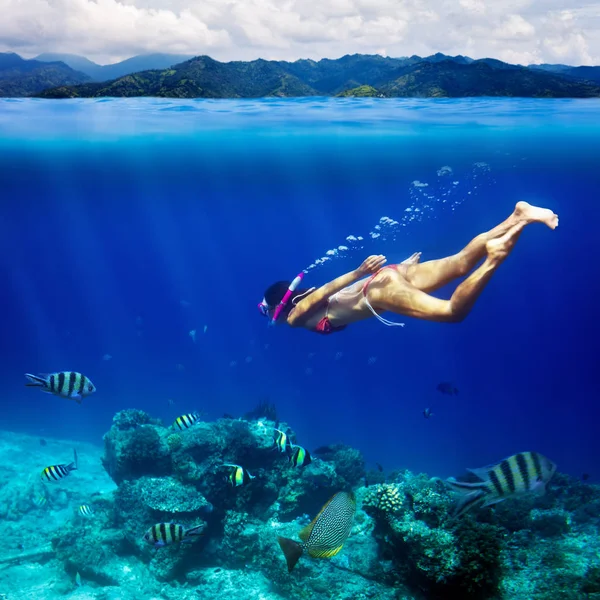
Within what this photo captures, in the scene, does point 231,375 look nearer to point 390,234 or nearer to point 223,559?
point 390,234

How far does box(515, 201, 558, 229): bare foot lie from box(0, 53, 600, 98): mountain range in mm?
12780

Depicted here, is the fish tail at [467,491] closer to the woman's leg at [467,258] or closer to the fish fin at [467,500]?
the fish fin at [467,500]

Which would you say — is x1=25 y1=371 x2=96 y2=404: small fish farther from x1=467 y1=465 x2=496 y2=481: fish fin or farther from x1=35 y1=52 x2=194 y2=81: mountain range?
x1=35 y1=52 x2=194 y2=81: mountain range

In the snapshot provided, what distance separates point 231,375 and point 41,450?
35943 millimetres

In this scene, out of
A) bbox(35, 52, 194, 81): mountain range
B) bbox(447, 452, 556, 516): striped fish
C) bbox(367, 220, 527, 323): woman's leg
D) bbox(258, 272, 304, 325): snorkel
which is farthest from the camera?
bbox(35, 52, 194, 81): mountain range

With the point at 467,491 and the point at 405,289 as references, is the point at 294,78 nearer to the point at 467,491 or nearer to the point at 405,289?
the point at 405,289

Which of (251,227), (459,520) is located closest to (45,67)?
(459,520)

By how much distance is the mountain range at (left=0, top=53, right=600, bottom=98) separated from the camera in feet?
49.1

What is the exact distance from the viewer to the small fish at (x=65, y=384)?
5285 mm

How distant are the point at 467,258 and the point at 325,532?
329cm

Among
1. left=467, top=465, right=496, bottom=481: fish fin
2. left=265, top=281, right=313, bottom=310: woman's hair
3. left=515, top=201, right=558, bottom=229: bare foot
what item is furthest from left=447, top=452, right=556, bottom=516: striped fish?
left=265, top=281, right=313, bottom=310: woman's hair

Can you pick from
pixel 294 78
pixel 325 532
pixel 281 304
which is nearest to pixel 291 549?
pixel 325 532

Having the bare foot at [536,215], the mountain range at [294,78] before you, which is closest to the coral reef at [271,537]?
the bare foot at [536,215]

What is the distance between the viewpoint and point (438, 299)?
15.2 feet
